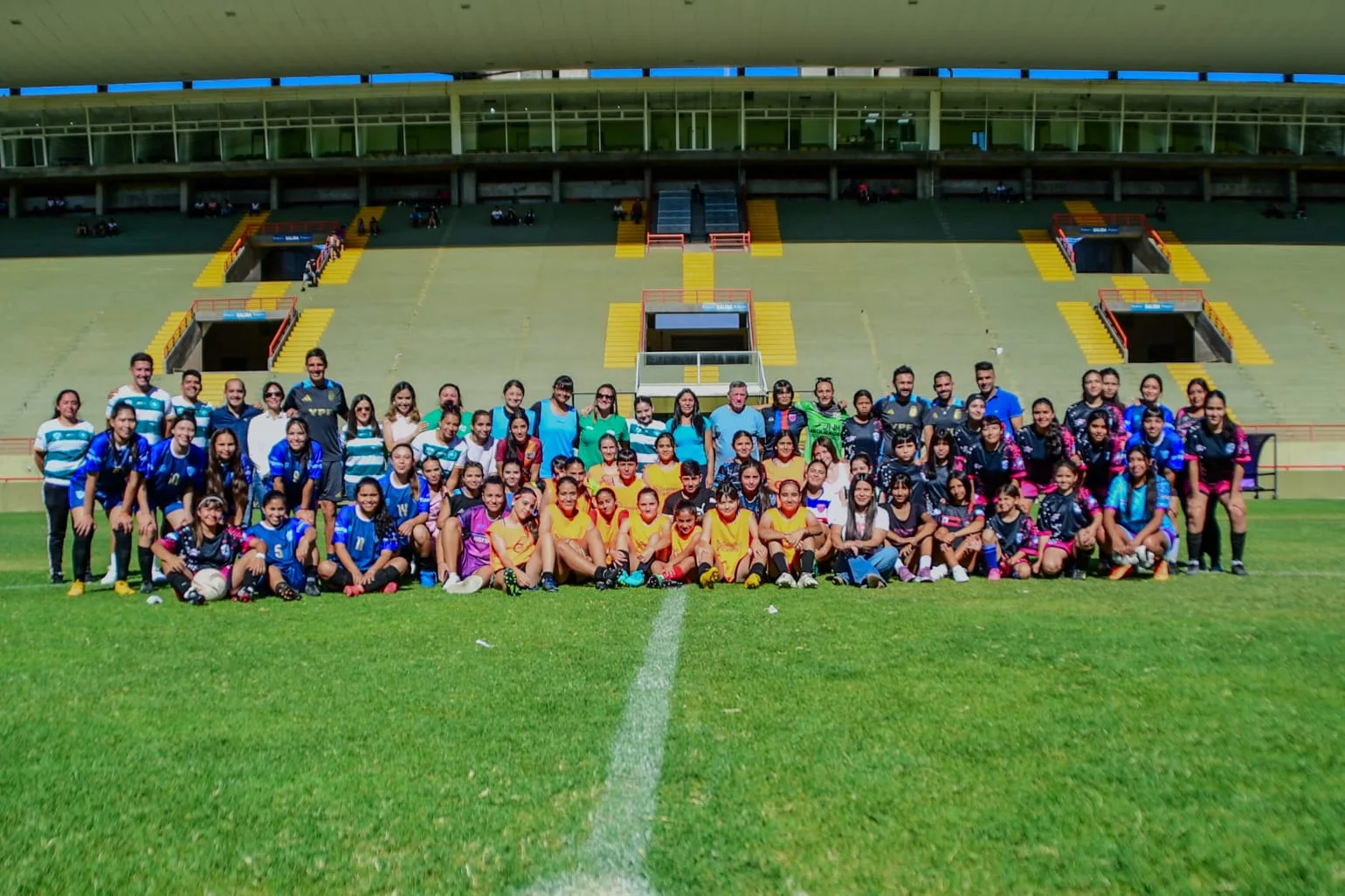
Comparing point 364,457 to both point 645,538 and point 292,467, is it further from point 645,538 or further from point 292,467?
point 645,538

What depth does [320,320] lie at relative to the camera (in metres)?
29.5

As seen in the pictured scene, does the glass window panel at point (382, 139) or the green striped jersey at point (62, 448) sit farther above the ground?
the glass window panel at point (382, 139)

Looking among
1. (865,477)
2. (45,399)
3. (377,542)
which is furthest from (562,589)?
(45,399)

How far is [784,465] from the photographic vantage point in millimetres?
9492

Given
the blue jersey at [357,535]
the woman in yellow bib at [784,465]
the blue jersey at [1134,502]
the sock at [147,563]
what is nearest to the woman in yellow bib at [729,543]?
the woman in yellow bib at [784,465]

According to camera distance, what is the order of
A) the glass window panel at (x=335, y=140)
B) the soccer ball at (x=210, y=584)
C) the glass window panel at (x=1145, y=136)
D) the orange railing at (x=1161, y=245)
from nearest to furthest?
1. the soccer ball at (x=210, y=584)
2. the orange railing at (x=1161, y=245)
3. the glass window panel at (x=335, y=140)
4. the glass window panel at (x=1145, y=136)

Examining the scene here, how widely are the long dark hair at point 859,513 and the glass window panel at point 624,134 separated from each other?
29.6m

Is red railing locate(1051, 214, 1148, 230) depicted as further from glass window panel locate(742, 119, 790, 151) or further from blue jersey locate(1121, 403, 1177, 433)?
blue jersey locate(1121, 403, 1177, 433)

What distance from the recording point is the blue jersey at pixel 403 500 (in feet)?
28.8

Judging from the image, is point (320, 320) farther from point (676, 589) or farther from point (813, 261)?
point (676, 589)

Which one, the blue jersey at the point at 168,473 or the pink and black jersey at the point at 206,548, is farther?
the blue jersey at the point at 168,473

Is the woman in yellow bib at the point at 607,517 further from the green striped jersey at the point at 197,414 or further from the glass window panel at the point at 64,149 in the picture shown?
the glass window panel at the point at 64,149

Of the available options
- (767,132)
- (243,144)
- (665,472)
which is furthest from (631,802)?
(243,144)

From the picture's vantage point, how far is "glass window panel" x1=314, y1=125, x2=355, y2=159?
36.5 metres
